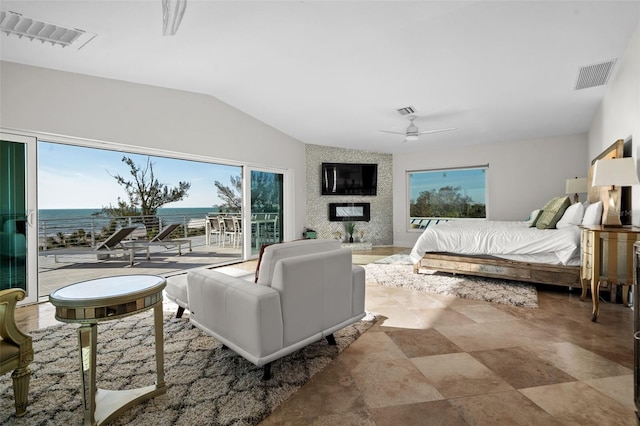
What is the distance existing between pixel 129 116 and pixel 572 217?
5766 mm

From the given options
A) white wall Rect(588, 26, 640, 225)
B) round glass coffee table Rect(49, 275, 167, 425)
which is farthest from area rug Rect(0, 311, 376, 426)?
white wall Rect(588, 26, 640, 225)

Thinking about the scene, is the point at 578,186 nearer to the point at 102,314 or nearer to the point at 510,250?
the point at 510,250

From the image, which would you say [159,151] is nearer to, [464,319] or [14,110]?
[14,110]

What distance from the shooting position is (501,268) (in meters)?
3.94

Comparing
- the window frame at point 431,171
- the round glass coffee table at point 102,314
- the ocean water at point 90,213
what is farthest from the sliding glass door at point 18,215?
the window frame at point 431,171

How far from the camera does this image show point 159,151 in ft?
14.6

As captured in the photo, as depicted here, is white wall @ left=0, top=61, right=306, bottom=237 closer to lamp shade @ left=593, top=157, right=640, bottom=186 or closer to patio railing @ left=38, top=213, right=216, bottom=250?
patio railing @ left=38, top=213, right=216, bottom=250

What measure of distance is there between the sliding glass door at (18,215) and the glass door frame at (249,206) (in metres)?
2.96

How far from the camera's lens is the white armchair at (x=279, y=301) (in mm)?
1757

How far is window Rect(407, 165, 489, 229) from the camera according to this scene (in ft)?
23.3

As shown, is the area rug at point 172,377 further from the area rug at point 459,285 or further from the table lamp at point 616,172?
the table lamp at point 616,172

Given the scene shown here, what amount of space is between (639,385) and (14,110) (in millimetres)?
5269

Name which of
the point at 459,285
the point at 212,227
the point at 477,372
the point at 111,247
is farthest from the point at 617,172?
the point at 212,227

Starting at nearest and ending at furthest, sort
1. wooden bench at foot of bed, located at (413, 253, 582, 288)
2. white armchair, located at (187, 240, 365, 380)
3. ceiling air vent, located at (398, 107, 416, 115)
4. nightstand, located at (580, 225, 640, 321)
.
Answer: white armchair, located at (187, 240, 365, 380), nightstand, located at (580, 225, 640, 321), wooden bench at foot of bed, located at (413, 253, 582, 288), ceiling air vent, located at (398, 107, 416, 115)
